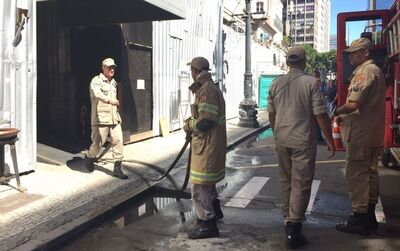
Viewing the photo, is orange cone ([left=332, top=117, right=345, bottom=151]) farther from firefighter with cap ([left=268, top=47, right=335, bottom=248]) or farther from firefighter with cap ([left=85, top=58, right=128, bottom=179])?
firefighter with cap ([left=85, top=58, right=128, bottom=179])

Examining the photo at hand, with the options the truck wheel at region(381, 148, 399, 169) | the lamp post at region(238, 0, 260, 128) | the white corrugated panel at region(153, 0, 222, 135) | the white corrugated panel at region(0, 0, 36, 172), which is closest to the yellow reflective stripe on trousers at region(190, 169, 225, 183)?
the white corrugated panel at region(0, 0, 36, 172)

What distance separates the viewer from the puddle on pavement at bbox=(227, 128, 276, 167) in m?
10.3

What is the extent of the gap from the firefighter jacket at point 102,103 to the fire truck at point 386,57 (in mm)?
3775

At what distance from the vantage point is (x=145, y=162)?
30.3ft

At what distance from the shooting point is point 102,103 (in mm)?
7520

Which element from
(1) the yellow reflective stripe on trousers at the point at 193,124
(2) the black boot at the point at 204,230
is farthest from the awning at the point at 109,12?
(2) the black boot at the point at 204,230

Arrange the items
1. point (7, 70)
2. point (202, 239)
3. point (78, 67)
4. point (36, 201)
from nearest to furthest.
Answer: point (202, 239), point (36, 201), point (7, 70), point (78, 67)

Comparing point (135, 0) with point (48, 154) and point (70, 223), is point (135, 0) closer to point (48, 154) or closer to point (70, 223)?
point (48, 154)

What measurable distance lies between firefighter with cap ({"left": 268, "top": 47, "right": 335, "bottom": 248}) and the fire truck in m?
1.59

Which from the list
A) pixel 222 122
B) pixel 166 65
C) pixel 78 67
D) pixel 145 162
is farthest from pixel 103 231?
pixel 166 65

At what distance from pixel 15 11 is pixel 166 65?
6727 millimetres

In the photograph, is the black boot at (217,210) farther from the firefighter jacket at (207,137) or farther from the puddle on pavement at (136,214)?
the firefighter jacket at (207,137)

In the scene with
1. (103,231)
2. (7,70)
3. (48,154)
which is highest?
(7,70)

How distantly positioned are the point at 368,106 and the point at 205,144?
5.86 feet
